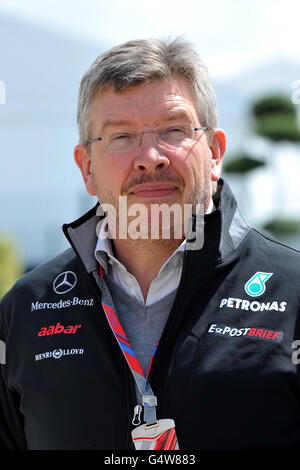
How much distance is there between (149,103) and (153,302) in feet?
2.02

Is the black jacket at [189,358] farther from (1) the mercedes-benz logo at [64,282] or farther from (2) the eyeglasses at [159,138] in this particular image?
(2) the eyeglasses at [159,138]

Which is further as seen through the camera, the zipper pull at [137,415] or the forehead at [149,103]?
the forehead at [149,103]

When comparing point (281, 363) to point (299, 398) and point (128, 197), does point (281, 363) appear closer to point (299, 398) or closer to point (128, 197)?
point (299, 398)

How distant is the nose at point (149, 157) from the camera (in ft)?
6.51

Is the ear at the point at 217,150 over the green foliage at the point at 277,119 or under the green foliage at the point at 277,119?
under

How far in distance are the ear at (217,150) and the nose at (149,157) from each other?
25cm

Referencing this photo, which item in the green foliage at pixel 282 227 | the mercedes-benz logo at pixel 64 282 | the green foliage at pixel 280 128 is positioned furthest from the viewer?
the green foliage at pixel 280 128

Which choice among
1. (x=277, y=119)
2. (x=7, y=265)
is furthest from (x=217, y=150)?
(x=277, y=119)

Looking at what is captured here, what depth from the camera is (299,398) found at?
5.81 ft

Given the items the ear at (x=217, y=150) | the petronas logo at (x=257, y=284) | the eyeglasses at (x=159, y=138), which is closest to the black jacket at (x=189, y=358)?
the petronas logo at (x=257, y=284)

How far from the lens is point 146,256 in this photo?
6.97 feet

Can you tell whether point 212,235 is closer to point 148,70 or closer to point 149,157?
point 149,157

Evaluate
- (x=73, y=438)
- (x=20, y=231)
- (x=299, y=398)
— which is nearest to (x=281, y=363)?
(x=299, y=398)

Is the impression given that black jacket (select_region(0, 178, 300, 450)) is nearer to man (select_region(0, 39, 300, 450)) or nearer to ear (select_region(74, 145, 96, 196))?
man (select_region(0, 39, 300, 450))
